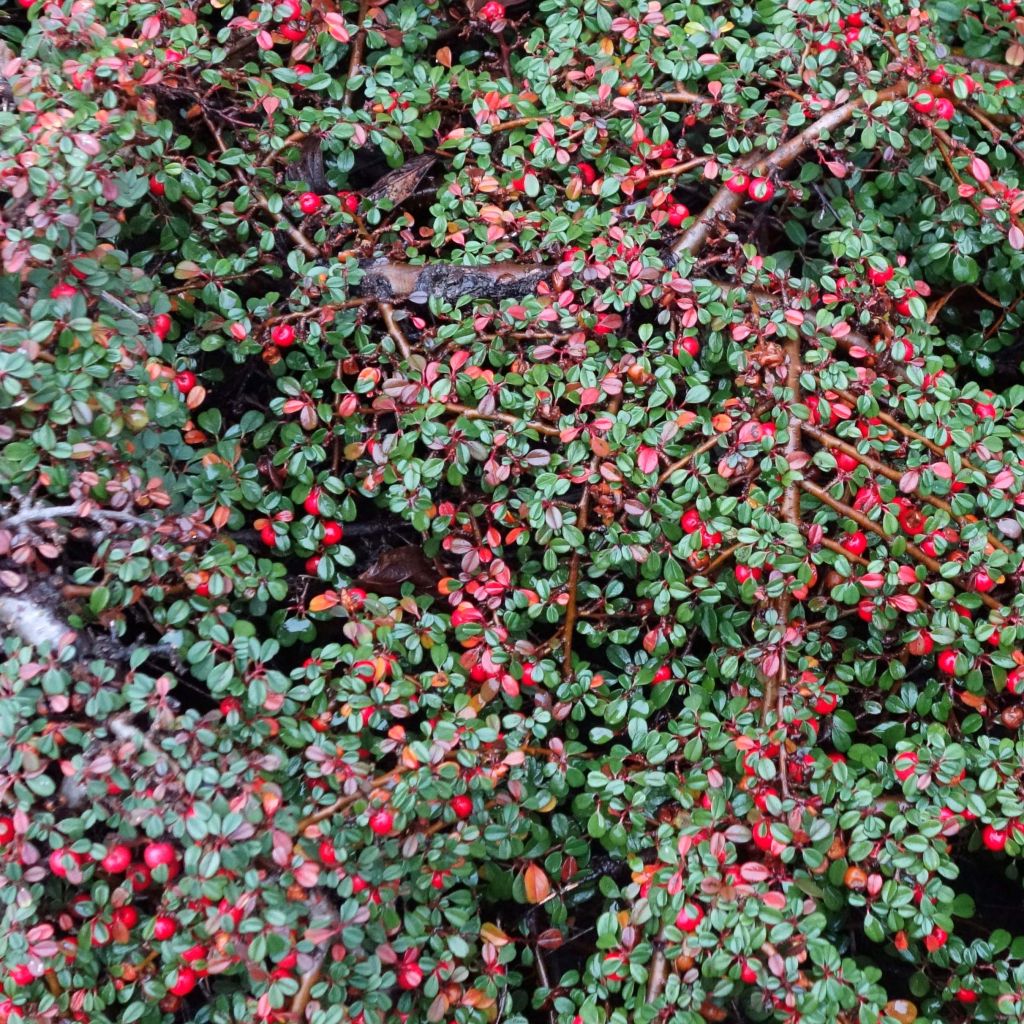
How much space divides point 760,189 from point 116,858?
1.77 meters

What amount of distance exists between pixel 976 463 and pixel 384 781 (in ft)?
4.27

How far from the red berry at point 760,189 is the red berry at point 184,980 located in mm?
1824

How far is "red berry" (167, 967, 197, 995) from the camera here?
5.32ft

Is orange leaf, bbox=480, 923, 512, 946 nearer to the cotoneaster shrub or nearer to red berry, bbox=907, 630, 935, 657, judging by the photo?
the cotoneaster shrub

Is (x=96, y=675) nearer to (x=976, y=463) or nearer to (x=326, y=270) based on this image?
(x=326, y=270)

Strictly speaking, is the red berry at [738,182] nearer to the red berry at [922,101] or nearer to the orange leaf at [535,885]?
the red berry at [922,101]

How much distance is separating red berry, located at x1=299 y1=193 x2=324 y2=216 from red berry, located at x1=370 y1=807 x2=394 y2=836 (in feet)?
4.06

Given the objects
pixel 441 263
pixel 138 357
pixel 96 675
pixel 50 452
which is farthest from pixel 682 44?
pixel 96 675

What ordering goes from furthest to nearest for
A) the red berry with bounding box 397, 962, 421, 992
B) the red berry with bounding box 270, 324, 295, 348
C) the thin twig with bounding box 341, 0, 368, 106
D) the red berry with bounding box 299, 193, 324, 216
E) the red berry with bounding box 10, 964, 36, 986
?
the thin twig with bounding box 341, 0, 368, 106, the red berry with bounding box 299, 193, 324, 216, the red berry with bounding box 270, 324, 295, 348, the red berry with bounding box 397, 962, 421, 992, the red berry with bounding box 10, 964, 36, 986

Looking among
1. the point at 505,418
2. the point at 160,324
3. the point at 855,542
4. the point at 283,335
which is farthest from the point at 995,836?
the point at 160,324

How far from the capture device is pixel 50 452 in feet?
5.59

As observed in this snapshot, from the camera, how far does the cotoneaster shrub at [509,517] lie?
65.2 inches


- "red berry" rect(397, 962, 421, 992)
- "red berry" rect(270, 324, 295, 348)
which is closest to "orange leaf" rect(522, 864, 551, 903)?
"red berry" rect(397, 962, 421, 992)

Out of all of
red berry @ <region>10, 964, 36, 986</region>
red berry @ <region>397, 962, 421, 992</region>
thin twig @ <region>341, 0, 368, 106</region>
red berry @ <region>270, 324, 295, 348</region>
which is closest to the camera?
red berry @ <region>10, 964, 36, 986</region>
